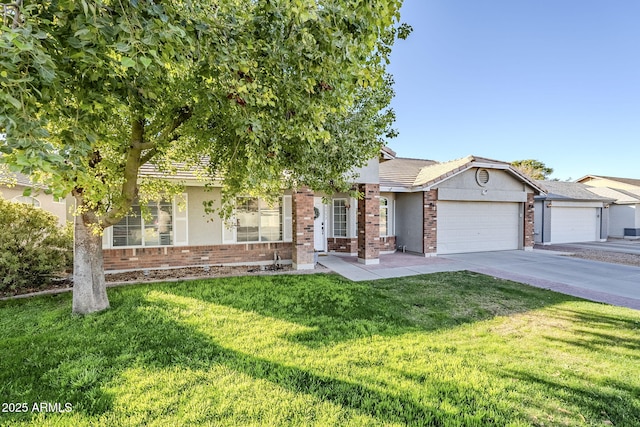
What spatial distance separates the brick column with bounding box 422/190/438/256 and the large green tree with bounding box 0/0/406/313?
917 cm

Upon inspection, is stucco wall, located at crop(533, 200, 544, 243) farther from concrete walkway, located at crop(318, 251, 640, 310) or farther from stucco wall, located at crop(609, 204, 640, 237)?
stucco wall, located at crop(609, 204, 640, 237)

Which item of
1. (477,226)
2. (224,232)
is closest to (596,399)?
(224,232)

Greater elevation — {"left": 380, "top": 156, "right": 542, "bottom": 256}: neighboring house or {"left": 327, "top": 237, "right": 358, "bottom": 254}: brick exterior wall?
{"left": 380, "top": 156, "right": 542, "bottom": 256}: neighboring house

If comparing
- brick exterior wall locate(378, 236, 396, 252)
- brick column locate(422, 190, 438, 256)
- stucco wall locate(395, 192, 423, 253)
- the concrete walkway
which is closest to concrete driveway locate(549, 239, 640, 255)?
the concrete walkway

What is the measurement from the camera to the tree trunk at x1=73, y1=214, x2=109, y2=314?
589cm

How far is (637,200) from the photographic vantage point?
21.1 metres

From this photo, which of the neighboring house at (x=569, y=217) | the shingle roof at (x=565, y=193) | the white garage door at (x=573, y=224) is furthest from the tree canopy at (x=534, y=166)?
the white garage door at (x=573, y=224)

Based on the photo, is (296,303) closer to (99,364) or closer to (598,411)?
(99,364)

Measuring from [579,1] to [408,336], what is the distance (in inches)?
627

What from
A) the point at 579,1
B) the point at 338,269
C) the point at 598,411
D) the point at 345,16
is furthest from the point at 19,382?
the point at 579,1

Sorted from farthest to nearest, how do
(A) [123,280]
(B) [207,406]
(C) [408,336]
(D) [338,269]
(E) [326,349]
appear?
(D) [338,269]
(A) [123,280]
(C) [408,336]
(E) [326,349]
(B) [207,406]

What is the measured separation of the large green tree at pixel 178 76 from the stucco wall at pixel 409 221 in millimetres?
9487

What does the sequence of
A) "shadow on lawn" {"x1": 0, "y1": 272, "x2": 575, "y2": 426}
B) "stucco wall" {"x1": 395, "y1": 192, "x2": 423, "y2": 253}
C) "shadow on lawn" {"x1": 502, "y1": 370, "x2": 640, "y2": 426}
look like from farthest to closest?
"stucco wall" {"x1": 395, "y1": 192, "x2": 423, "y2": 253} → "shadow on lawn" {"x1": 0, "y1": 272, "x2": 575, "y2": 426} → "shadow on lawn" {"x1": 502, "y1": 370, "x2": 640, "y2": 426}

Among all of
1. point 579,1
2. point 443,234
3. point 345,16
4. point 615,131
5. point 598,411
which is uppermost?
point 579,1
